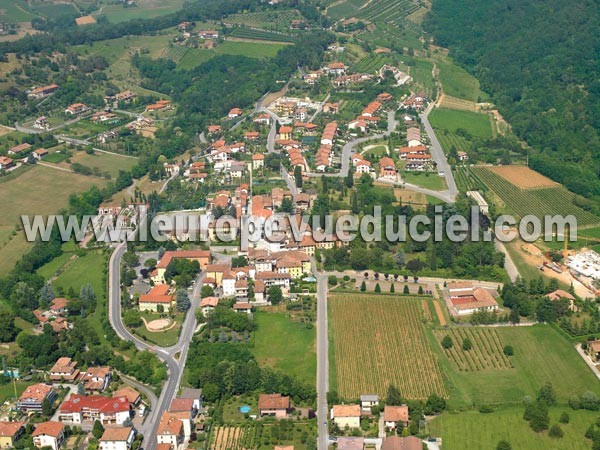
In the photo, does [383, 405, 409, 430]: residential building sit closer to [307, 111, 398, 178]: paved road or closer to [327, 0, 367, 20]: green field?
[307, 111, 398, 178]: paved road

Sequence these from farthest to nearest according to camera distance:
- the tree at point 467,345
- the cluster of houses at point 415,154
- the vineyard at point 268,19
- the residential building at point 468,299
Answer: the vineyard at point 268,19, the cluster of houses at point 415,154, the residential building at point 468,299, the tree at point 467,345

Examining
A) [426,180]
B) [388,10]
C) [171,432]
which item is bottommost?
[171,432]

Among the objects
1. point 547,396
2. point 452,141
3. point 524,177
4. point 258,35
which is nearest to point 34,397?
point 547,396

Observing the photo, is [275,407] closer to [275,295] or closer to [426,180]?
[275,295]

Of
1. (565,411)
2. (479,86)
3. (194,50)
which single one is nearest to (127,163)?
(194,50)

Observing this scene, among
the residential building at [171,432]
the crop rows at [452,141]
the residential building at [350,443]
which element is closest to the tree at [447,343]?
the residential building at [350,443]

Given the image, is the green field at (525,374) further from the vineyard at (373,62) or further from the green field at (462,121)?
the vineyard at (373,62)
